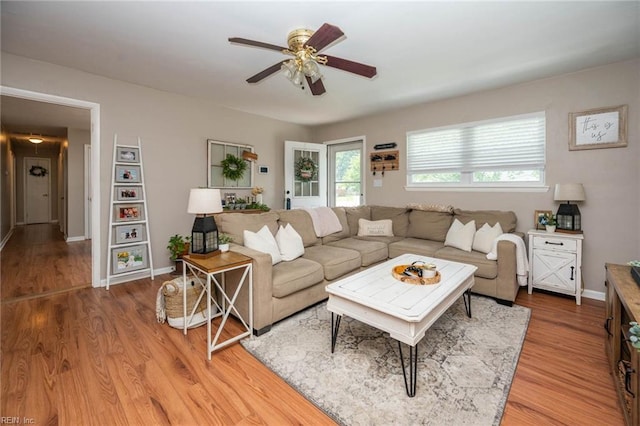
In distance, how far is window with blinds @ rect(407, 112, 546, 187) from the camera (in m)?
3.45

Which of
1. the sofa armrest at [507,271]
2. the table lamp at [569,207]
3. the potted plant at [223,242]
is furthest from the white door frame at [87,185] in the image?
the table lamp at [569,207]

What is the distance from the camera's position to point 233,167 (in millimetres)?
4555

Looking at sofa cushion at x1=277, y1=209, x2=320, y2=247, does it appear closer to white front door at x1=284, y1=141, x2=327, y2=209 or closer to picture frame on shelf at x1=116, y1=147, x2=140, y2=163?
white front door at x1=284, y1=141, x2=327, y2=209

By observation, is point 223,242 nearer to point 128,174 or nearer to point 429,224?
point 128,174

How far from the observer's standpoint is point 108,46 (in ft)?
8.46

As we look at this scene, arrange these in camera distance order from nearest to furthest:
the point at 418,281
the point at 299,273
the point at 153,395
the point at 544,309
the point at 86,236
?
the point at 153,395 < the point at 418,281 < the point at 299,273 < the point at 544,309 < the point at 86,236

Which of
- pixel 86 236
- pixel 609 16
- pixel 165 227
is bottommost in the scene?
pixel 86 236

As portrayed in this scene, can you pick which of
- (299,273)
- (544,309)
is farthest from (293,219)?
(544,309)

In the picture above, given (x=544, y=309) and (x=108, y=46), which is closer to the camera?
(x=108, y=46)

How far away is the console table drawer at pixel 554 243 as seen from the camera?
2910 millimetres

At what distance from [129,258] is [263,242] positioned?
2112mm

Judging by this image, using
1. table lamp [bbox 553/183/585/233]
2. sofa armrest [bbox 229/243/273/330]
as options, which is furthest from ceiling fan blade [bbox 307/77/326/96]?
table lamp [bbox 553/183/585/233]

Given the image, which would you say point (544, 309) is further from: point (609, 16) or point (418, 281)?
point (609, 16)

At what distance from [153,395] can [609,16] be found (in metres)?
4.08
